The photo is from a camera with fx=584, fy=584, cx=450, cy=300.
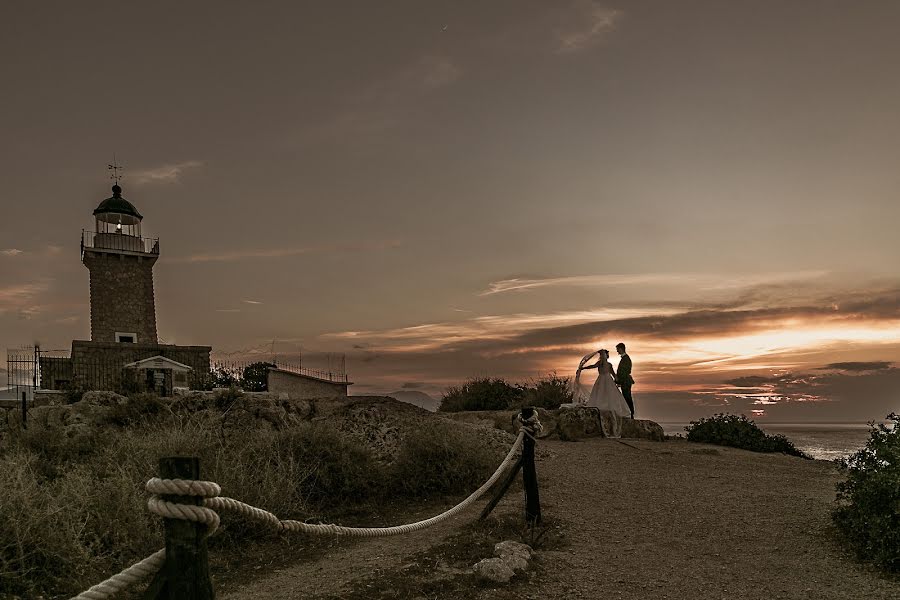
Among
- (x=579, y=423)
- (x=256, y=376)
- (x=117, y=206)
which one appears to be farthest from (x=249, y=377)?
(x=579, y=423)

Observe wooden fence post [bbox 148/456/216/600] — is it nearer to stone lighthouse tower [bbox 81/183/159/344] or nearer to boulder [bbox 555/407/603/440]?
boulder [bbox 555/407/603/440]

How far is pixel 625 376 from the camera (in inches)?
602

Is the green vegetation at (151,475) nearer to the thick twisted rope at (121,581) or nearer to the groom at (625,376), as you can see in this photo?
the thick twisted rope at (121,581)

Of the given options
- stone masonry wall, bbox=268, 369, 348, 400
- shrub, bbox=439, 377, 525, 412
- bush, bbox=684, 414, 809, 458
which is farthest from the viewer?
stone masonry wall, bbox=268, 369, 348, 400

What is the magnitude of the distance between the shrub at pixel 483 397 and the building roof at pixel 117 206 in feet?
79.4

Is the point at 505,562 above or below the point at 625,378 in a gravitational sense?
below

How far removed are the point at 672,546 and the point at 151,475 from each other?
5908 mm

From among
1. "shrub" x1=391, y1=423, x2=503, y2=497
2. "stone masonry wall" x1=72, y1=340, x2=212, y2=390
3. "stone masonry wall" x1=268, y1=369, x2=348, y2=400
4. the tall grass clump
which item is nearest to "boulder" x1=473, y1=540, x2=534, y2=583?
the tall grass clump

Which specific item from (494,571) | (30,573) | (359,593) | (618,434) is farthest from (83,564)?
(618,434)

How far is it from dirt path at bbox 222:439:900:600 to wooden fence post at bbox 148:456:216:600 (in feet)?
9.17

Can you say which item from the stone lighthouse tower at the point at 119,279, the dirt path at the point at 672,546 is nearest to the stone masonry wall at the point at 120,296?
the stone lighthouse tower at the point at 119,279

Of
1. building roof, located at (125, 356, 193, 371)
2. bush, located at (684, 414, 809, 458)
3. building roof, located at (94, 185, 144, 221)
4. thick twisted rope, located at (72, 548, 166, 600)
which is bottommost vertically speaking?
bush, located at (684, 414, 809, 458)

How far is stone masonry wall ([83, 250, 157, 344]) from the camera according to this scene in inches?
1217

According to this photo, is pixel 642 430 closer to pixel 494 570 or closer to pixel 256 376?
pixel 494 570
